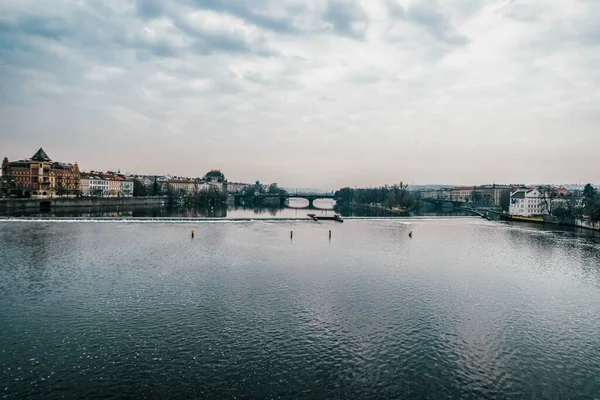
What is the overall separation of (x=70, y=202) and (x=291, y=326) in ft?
313

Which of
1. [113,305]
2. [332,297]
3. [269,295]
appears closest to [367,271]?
[332,297]

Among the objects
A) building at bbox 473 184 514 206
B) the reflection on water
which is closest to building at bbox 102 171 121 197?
the reflection on water

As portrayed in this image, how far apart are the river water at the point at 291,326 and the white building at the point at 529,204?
76.3 meters

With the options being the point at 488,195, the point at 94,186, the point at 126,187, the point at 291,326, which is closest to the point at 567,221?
the point at 291,326

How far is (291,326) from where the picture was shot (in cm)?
1827

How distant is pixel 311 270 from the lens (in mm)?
30266

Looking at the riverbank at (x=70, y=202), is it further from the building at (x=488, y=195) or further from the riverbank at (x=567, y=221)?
the building at (x=488, y=195)

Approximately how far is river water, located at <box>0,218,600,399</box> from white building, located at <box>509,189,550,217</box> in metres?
76.3

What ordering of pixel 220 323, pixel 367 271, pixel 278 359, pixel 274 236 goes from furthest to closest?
pixel 274 236, pixel 367 271, pixel 220 323, pixel 278 359

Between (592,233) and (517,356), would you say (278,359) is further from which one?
(592,233)

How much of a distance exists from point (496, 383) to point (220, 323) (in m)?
11.8

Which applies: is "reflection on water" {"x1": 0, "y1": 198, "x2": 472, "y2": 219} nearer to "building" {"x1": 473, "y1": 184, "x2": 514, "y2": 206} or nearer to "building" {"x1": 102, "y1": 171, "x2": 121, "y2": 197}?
"building" {"x1": 102, "y1": 171, "x2": 121, "y2": 197}

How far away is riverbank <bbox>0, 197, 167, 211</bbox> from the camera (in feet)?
263

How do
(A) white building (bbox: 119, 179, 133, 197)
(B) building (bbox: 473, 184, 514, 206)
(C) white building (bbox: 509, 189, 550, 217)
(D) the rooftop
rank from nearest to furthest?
(C) white building (bbox: 509, 189, 550, 217), (D) the rooftop, (A) white building (bbox: 119, 179, 133, 197), (B) building (bbox: 473, 184, 514, 206)
